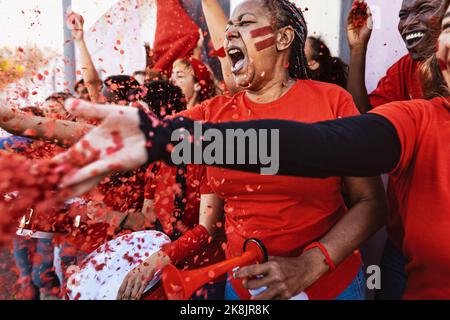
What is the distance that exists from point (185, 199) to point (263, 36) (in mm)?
633

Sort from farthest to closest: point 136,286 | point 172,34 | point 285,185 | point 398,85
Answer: point 172,34 → point 398,85 → point 136,286 → point 285,185

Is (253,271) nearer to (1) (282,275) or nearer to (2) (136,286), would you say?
(1) (282,275)

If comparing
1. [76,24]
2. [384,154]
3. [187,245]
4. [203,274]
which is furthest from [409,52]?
[76,24]

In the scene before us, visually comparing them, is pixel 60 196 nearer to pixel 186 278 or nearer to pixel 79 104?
pixel 79 104

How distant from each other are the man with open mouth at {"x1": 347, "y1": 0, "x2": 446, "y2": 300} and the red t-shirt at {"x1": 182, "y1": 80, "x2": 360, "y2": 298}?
32 centimetres

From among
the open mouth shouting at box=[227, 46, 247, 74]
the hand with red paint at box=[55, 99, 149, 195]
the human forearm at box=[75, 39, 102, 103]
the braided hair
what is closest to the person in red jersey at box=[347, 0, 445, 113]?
the braided hair

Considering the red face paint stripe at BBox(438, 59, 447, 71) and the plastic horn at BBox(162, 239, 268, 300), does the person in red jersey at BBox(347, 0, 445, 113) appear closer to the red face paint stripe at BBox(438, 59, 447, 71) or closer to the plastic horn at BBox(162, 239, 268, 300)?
the red face paint stripe at BBox(438, 59, 447, 71)

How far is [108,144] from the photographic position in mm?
721

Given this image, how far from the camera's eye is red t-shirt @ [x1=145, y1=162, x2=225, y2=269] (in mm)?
1436

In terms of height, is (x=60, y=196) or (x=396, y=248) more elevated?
(x=60, y=196)

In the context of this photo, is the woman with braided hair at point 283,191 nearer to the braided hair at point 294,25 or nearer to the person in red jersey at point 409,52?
the braided hair at point 294,25
